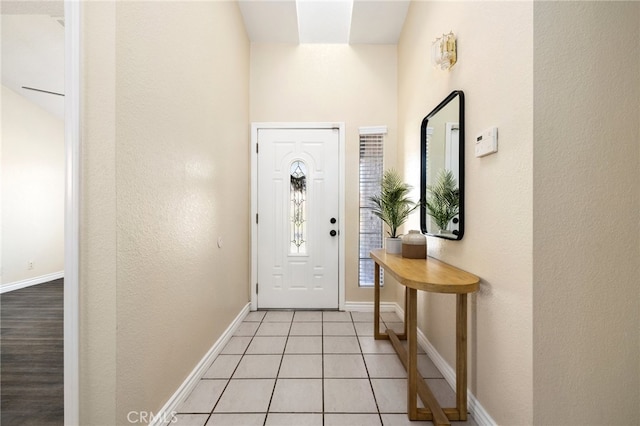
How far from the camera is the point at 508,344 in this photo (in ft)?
4.04

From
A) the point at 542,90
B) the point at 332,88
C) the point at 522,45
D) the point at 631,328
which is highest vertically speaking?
the point at 332,88

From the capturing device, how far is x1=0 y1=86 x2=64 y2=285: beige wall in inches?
38.3

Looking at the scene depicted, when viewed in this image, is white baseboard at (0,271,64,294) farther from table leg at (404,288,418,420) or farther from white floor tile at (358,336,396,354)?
white floor tile at (358,336,396,354)

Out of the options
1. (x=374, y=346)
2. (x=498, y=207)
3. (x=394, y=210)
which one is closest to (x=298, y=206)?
(x=394, y=210)

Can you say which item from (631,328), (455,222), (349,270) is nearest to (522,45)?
(455,222)

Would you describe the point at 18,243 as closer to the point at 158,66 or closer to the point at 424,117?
the point at 158,66

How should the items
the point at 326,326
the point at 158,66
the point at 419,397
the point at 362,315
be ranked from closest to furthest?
the point at 158,66, the point at 419,397, the point at 326,326, the point at 362,315

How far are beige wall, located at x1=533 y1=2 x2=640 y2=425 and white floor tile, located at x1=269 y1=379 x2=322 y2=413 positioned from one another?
1.13 m

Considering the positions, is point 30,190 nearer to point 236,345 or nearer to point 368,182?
point 236,345

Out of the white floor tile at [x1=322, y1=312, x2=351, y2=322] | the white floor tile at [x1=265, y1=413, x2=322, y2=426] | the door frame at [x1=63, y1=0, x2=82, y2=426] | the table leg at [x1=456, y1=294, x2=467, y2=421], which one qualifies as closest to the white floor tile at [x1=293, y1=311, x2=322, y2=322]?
the white floor tile at [x1=322, y1=312, x2=351, y2=322]

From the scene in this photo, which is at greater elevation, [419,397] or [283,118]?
[283,118]

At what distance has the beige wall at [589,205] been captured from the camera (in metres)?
1.12

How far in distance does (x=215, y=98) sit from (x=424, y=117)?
1.70 meters

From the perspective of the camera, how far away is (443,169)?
6.13ft
